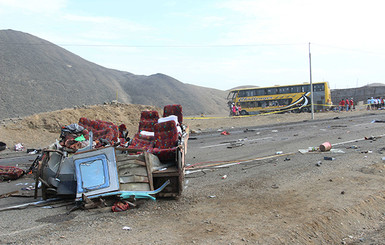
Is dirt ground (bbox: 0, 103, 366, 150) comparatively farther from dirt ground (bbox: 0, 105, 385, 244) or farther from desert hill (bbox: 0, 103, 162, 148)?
dirt ground (bbox: 0, 105, 385, 244)

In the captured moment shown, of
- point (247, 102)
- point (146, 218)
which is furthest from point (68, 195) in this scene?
point (247, 102)

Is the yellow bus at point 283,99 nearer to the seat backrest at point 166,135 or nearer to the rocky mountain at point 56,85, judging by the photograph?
the rocky mountain at point 56,85

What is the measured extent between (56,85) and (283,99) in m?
32.7

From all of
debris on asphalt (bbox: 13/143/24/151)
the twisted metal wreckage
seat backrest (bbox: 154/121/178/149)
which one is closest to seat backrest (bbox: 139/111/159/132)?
seat backrest (bbox: 154/121/178/149)

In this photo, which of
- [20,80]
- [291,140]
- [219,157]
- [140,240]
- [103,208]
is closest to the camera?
[140,240]

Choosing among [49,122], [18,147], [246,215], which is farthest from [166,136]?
[49,122]

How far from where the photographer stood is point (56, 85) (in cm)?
5253

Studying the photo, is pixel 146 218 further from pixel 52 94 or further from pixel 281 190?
pixel 52 94

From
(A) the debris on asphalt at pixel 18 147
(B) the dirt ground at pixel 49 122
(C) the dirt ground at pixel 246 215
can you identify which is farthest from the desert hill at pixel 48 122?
(C) the dirt ground at pixel 246 215

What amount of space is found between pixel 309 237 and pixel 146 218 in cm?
272

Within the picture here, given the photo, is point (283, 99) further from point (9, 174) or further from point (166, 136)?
point (9, 174)

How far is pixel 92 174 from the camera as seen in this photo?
700cm

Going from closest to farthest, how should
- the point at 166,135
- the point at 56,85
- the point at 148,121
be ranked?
1. the point at 166,135
2. the point at 148,121
3. the point at 56,85

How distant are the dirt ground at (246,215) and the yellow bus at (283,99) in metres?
35.6
